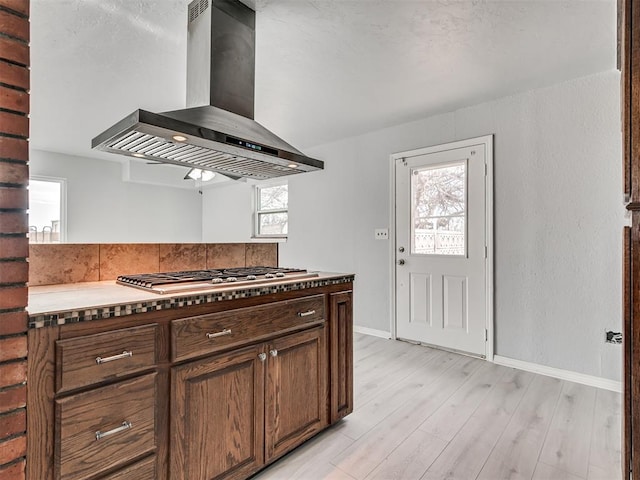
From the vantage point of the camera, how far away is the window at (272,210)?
17.3ft

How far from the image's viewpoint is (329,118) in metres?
3.64

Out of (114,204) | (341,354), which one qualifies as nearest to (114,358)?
(341,354)

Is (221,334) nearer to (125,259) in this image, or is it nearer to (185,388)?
(185,388)

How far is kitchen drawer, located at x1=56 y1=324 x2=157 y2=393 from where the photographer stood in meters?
1.06

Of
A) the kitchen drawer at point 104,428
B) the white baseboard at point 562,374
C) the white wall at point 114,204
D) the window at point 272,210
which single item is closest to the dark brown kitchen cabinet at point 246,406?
the kitchen drawer at point 104,428

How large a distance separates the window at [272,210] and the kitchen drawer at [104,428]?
3922 millimetres

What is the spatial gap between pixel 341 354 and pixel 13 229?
1.64 metres

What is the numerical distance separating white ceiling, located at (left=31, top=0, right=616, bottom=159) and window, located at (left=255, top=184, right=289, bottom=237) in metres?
1.87

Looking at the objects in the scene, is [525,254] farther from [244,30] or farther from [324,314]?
[244,30]

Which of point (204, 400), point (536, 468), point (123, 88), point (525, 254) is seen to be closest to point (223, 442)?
point (204, 400)

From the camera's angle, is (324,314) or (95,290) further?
→ (324,314)

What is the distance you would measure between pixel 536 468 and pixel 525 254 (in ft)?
5.73

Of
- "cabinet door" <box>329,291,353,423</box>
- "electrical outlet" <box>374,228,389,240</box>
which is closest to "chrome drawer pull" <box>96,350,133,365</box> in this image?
"cabinet door" <box>329,291,353,423</box>

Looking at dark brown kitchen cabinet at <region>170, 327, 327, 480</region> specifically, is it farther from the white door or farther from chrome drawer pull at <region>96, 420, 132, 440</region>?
the white door
